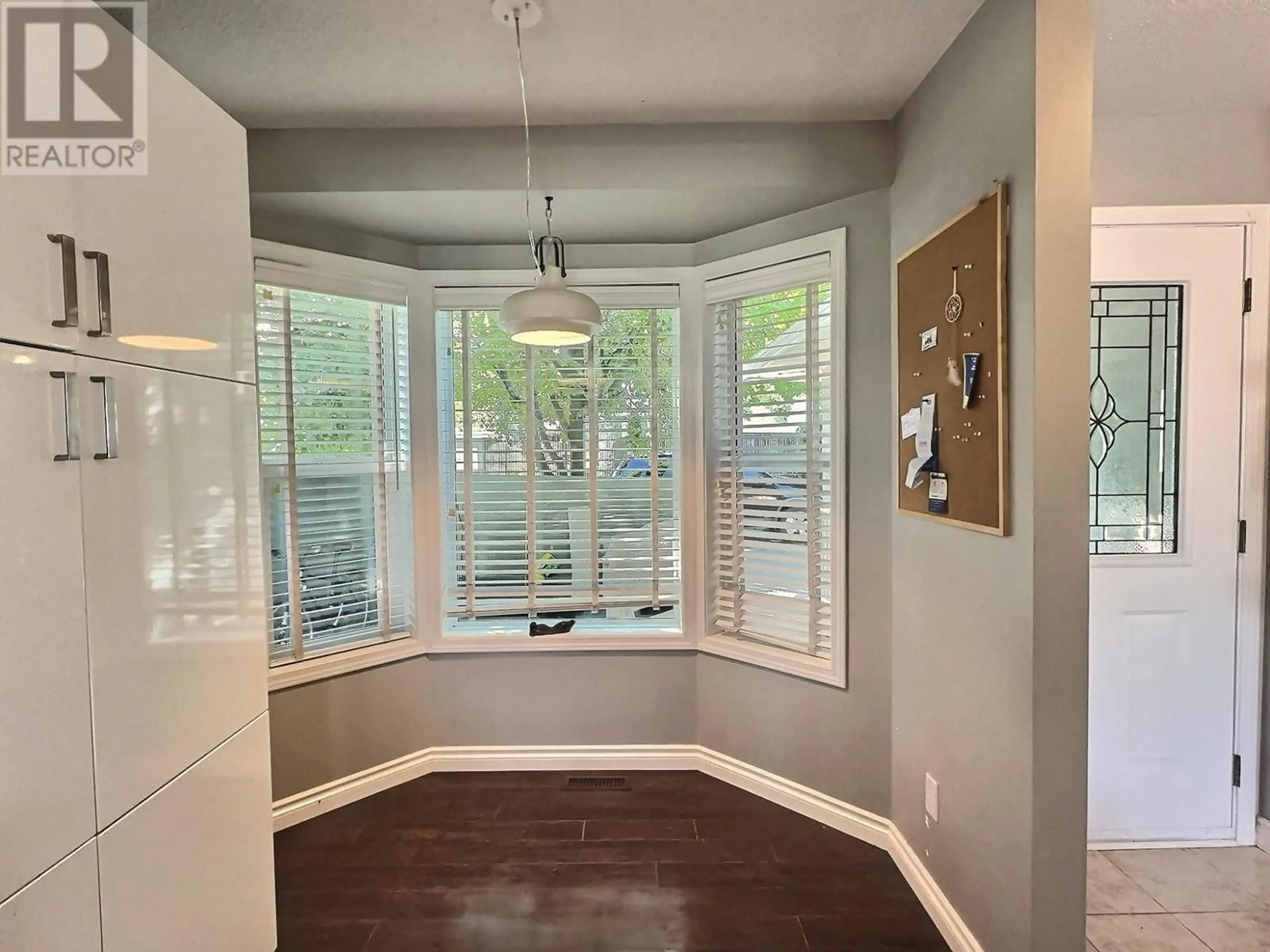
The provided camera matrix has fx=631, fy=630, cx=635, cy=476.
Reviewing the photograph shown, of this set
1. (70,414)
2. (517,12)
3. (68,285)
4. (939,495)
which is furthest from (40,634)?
(939,495)

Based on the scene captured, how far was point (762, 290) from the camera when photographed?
104 inches

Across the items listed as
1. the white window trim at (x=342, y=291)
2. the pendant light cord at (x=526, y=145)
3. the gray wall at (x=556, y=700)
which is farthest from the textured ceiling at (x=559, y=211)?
the gray wall at (x=556, y=700)

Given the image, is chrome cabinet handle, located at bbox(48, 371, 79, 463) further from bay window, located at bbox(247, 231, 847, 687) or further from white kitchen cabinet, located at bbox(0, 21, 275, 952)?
bay window, located at bbox(247, 231, 847, 687)

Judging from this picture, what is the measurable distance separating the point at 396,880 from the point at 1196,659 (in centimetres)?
297

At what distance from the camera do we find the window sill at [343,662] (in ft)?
8.20

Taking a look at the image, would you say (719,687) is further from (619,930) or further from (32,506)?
(32,506)

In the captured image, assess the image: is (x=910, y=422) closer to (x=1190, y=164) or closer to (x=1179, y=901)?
(x=1190, y=164)

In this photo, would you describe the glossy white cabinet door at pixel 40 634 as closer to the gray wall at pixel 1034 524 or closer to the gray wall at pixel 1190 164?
the gray wall at pixel 1034 524

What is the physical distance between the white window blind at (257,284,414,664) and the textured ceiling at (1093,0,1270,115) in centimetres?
269

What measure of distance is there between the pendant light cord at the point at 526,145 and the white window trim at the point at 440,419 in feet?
1.34

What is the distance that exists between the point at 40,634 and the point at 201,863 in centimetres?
72

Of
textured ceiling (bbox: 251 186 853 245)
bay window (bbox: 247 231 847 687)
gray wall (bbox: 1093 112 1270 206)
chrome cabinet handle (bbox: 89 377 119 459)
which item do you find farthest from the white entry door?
chrome cabinet handle (bbox: 89 377 119 459)

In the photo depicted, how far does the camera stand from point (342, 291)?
8.58ft

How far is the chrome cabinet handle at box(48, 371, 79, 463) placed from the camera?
1.09 m
